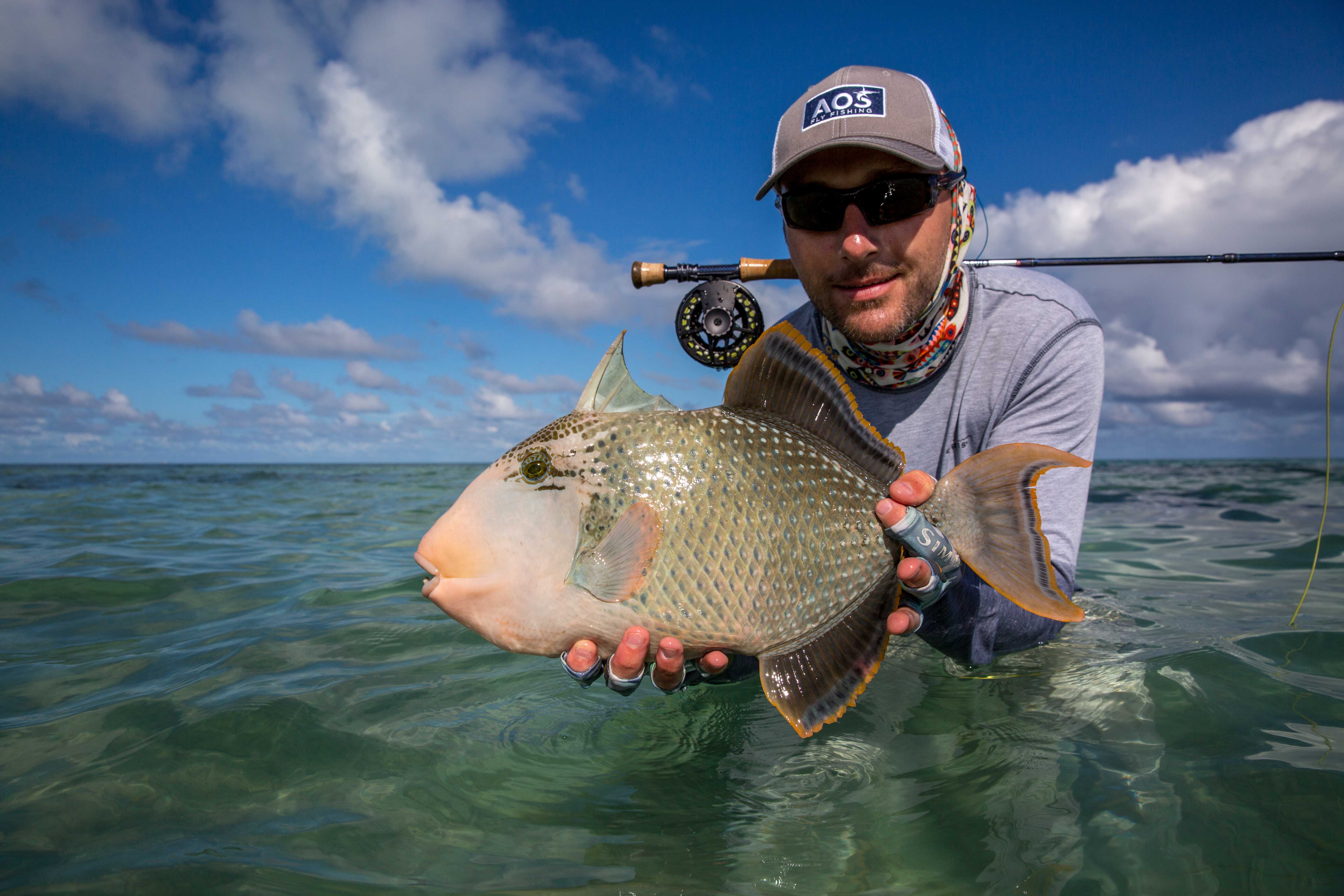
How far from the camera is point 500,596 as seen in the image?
1909mm

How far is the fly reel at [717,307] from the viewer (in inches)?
137

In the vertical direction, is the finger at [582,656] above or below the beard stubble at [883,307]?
below

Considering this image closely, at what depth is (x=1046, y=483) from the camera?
249 cm

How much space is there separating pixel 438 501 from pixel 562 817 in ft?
37.5

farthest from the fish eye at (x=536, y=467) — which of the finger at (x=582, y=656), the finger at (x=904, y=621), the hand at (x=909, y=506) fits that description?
the finger at (x=904, y=621)

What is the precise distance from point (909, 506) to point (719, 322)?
1.79 metres

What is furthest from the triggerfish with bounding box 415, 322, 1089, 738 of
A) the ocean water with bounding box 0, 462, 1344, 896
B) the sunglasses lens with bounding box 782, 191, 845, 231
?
the sunglasses lens with bounding box 782, 191, 845, 231

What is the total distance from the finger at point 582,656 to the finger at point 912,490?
98 centimetres

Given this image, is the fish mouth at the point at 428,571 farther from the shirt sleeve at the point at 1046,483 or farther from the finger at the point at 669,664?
the shirt sleeve at the point at 1046,483

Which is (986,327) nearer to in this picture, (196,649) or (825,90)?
(825,90)

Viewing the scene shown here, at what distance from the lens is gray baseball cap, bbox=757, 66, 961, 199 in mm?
2389

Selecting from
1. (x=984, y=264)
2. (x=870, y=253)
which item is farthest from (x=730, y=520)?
(x=984, y=264)

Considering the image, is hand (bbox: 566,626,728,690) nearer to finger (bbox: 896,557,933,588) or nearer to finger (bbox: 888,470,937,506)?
finger (bbox: 896,557,933,588)

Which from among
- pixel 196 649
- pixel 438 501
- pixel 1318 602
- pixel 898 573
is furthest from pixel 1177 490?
pixel 196 649
